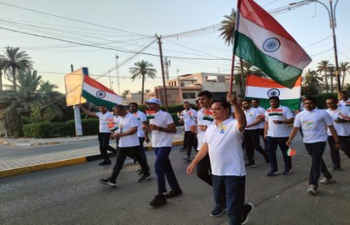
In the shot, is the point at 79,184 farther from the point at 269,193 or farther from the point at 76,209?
the point at 269,193

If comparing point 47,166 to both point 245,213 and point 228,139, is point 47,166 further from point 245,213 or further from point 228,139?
point 228,139

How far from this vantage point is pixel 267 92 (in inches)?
353

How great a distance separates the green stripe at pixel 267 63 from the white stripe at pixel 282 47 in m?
0.06

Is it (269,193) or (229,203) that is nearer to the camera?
(229,203)

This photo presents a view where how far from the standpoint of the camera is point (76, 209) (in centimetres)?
459

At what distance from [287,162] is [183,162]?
289 cm

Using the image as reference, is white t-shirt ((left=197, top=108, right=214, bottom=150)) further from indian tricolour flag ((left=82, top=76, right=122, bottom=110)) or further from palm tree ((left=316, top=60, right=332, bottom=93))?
palm tree ((left=316, top=60, right=332, bottom=93))

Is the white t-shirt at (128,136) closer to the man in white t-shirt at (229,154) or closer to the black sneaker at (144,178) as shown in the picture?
the black sneaker at (144,178)

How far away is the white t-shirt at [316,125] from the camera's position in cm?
469

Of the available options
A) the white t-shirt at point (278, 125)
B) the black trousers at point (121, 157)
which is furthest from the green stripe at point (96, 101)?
the white t-shirt at point (278, 125)

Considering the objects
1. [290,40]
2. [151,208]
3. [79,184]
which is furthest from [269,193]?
[79,184]

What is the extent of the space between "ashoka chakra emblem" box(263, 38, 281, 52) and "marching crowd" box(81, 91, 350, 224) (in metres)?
1.02

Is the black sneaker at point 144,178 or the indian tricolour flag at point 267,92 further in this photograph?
the indian tricolour flag at point 267,92

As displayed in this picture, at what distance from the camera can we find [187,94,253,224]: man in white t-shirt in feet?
10.1
